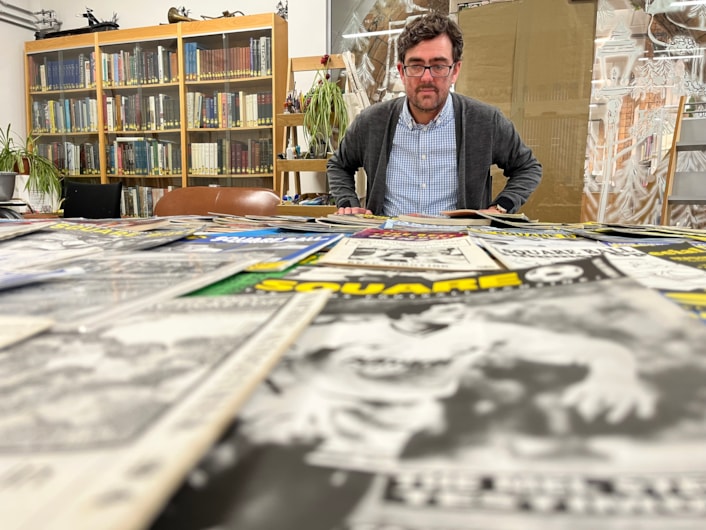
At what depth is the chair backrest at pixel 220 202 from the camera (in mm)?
1587

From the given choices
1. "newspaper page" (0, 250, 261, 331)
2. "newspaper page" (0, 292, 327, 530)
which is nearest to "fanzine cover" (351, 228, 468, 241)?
"newspaper page" (0, 250, 261, 331)

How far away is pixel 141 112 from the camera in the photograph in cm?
345

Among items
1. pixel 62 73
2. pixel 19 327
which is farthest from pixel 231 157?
pixel 19 327

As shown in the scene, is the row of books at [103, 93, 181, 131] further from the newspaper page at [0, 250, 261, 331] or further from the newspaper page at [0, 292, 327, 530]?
the newspaper page at [0, 292, 327, 530]

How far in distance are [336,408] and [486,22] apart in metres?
2.78

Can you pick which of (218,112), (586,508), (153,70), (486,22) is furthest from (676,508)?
(153,70)

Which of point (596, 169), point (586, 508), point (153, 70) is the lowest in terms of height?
point (586, 508)

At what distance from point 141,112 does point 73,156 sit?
73cm

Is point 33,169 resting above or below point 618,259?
above

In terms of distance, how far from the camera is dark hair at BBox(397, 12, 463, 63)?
56.1 inches

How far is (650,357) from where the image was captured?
0.73 feet

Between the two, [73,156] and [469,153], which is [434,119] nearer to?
[469,153]

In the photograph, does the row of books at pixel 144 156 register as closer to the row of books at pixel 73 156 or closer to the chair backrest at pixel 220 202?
the row of books at pixel 73 156

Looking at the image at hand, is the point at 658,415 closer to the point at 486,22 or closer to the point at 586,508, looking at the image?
the point at 586,508
